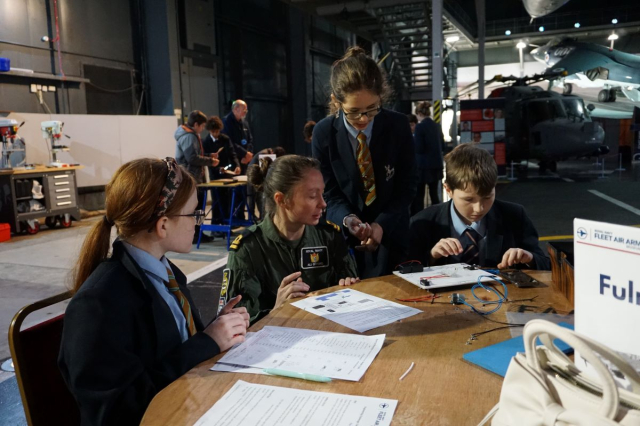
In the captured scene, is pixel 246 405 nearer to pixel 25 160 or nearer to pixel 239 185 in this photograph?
pixel 239 185

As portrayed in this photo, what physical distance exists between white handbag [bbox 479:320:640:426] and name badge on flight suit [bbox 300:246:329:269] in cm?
126

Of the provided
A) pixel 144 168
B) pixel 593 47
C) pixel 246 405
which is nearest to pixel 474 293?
pixel 246 405

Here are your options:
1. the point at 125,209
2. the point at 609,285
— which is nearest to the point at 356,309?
the point at 125,209

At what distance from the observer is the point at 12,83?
7.47m

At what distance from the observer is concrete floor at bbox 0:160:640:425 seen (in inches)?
143

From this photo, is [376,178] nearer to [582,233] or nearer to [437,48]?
[582,233]

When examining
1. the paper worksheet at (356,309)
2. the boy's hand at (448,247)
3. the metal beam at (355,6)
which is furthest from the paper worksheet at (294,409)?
the metal beam at (355,6)

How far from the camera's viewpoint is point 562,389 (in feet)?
2.15

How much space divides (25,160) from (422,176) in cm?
559

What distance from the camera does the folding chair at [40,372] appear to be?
3.84 ft

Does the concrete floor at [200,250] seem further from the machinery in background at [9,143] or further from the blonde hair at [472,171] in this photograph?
the blonde hair at [472,171]

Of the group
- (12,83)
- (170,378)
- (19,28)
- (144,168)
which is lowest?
(170,378)

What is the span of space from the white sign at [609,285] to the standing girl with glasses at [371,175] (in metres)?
1.39

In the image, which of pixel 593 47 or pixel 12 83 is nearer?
pixel 12 83
